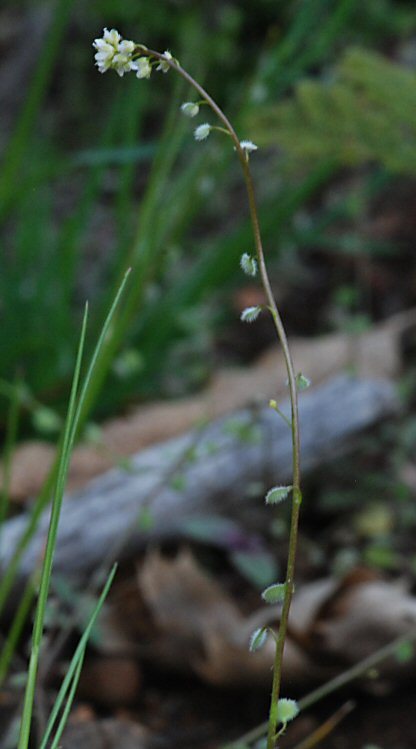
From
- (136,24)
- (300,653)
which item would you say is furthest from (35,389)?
(136,24)

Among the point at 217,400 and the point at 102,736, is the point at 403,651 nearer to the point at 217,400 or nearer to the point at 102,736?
the point at 102,736

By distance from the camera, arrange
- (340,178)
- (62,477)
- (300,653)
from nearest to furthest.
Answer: (62,477) < (300,653) < (340,178)

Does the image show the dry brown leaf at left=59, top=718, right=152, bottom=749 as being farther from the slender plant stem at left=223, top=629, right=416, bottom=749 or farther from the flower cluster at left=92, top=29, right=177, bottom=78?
the flower cluster at left=92, top=29, right=177, bottom=78

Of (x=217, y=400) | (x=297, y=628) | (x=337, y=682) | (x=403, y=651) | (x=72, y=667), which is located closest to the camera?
(x=72, y=667)

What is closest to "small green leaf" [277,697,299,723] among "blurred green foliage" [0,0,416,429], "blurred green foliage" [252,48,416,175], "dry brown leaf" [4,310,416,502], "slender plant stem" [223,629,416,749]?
"slender plant stem" [223,629,416,749]

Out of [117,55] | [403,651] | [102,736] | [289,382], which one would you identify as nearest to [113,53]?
[117,55]

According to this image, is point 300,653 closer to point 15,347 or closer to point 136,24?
point 15,347
